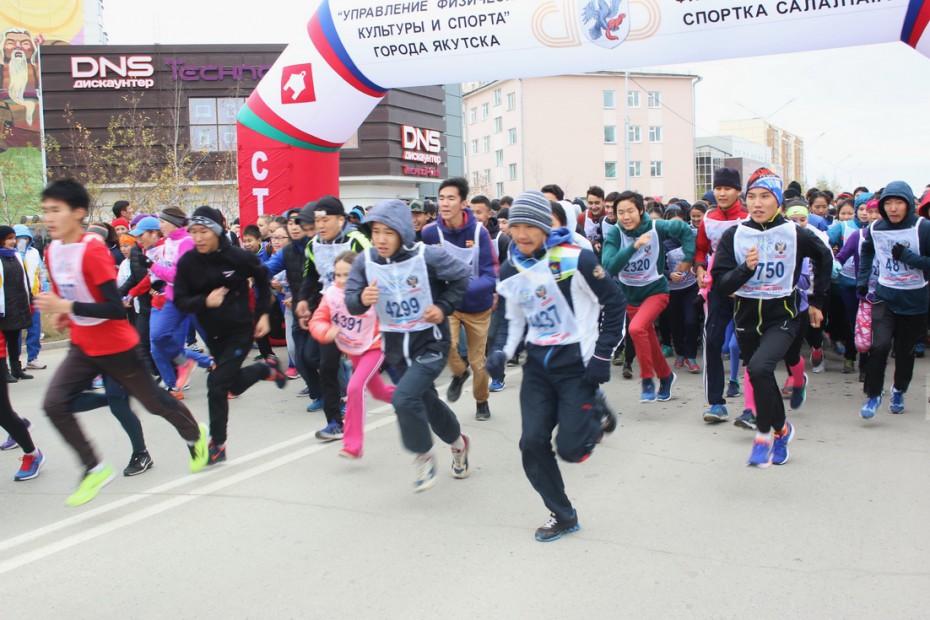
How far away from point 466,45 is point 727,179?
452 centimetres

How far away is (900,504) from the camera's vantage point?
4824 mm

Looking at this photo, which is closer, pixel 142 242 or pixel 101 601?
pixel 101 601

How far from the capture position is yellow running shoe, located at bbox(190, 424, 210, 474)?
579cm

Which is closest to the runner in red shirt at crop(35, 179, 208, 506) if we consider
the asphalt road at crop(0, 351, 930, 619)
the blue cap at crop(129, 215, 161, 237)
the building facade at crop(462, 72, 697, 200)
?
the asphalt road at crop(0, 351, 930, 619)

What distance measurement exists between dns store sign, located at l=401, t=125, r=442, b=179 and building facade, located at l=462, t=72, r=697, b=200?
86.9 feet

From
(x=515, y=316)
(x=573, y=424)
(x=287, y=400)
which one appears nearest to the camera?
(x=573, y=424)

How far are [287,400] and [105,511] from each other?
11.2 ft

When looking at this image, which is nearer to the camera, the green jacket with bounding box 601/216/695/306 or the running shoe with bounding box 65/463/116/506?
the running shoe with bounding box 65/463/116/506

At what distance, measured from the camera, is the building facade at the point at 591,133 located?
215 feet

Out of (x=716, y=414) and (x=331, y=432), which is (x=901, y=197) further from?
(x=331, y=432)

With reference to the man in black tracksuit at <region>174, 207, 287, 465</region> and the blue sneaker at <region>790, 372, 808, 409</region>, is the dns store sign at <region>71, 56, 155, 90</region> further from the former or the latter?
the blue sneaker at <region>790, 372, 808, 409</region>

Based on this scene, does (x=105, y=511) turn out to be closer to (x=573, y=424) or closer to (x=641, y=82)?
(x=573, y=424)

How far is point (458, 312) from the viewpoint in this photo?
736cm

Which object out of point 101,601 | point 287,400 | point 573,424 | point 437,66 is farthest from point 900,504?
point 437,66
